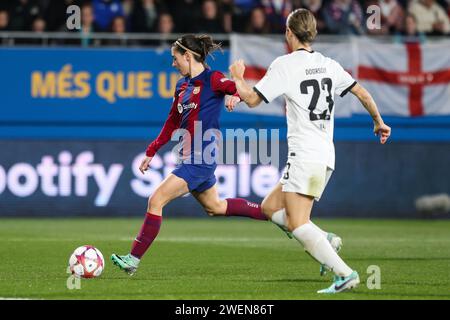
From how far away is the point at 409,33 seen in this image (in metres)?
20.0

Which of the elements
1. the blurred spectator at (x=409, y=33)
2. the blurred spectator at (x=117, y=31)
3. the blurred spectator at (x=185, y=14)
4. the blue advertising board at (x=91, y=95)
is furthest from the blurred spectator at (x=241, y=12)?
the blurred spectator at (x=409, y=33)

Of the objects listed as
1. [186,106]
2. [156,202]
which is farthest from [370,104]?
[156,202]

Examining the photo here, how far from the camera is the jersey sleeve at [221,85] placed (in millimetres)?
10133

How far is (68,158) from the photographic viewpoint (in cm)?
1912

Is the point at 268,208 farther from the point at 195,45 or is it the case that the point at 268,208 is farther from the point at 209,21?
the point at 209,21

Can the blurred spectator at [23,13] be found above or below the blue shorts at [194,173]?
above

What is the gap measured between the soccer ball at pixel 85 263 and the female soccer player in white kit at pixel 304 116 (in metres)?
1.96

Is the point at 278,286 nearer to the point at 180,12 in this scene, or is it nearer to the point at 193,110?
the point at 193,110

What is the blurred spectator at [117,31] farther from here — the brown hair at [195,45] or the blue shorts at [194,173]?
the blue shorts at [194,173]

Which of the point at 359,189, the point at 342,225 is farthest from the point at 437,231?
the point at 359,189

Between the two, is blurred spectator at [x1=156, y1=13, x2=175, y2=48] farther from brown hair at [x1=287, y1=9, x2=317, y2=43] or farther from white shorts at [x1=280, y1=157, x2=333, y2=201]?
white shorts at [x1=280, y1=157, x2=333, y2=201]

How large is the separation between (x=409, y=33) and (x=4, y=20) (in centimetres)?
730

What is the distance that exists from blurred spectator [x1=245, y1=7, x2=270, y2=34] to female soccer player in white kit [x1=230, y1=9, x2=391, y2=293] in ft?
35.6

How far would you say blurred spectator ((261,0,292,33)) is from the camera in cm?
1980
